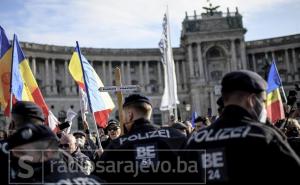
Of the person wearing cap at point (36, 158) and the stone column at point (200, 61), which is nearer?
the person wearing cap at point (36, 158)

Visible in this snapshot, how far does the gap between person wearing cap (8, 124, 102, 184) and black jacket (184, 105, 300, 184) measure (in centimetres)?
111

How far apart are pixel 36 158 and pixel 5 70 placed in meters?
7.87

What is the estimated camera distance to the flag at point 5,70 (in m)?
10.4

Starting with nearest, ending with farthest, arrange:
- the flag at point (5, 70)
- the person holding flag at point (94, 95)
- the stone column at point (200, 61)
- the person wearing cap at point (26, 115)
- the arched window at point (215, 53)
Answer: the person wearing cap at point (26, 115)
the flag at point (5, 70)
the person holding flag at point (94, 95)
the stone column at point (200, 61)
the arched window at point (215, 53)

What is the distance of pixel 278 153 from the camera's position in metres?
3.31

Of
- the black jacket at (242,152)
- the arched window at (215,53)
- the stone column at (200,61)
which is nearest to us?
the black jacket at (242,152)

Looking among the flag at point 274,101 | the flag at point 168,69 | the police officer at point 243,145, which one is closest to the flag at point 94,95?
the flag at point 274,101

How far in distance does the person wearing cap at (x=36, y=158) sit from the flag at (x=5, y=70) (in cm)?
656

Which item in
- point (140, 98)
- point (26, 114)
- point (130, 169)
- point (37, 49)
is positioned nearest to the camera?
point (26, 114)

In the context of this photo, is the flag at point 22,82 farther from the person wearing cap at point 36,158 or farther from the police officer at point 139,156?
the person wearing cap at point 36,158

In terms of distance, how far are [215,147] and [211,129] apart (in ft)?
0.74

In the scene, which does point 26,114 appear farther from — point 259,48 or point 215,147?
point 259,48

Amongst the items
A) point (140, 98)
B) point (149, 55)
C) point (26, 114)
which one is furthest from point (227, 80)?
point (149, 55)

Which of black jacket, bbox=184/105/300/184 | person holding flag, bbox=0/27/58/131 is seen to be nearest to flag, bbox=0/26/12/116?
person holding flag, bbox=0/27/58/131
